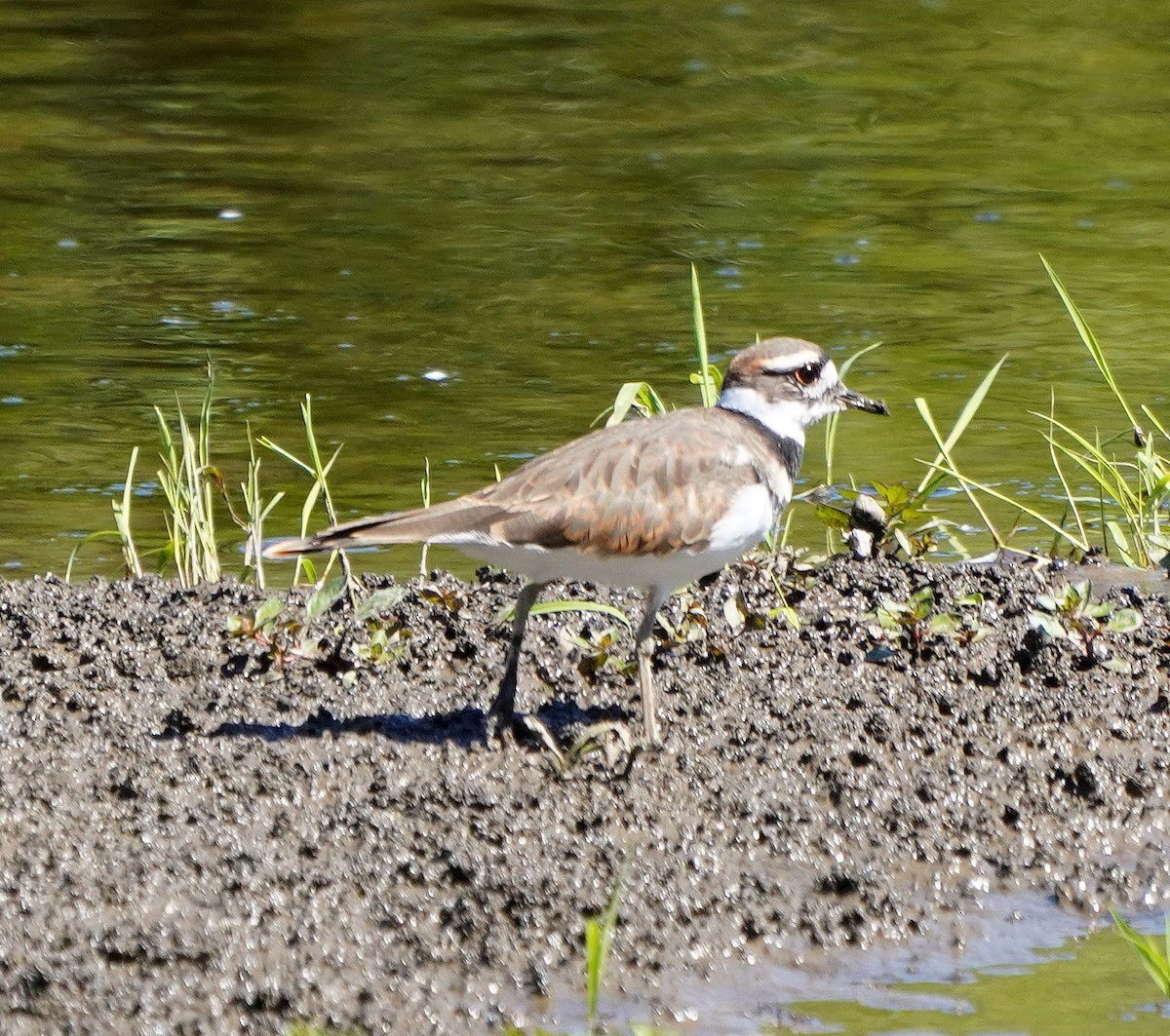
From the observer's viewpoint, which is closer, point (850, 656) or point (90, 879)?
point (90, 879)

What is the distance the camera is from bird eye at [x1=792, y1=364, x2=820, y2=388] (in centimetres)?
603

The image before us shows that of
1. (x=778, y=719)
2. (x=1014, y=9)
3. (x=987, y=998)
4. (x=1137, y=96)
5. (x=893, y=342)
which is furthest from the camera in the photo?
(x=1014, y=9)

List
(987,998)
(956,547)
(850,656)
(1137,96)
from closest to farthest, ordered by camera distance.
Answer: (987,998)
(850,656)
(956,547)
(1137,96)

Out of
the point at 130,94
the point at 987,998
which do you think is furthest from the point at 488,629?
the point at 130,94

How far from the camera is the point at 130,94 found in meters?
16.5

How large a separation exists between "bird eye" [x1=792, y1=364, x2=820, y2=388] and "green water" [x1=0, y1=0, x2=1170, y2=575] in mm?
2272

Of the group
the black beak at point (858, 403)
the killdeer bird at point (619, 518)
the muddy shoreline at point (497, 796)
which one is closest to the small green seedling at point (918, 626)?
the muddy shoreline at point (497, 796)

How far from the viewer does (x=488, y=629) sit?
609 cm

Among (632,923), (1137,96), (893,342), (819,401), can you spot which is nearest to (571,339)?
(893,342)

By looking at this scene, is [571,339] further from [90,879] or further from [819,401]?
[90,879]

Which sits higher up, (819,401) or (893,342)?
(819,401)

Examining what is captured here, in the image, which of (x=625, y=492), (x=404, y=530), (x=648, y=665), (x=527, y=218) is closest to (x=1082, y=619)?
(x=648, y=665)

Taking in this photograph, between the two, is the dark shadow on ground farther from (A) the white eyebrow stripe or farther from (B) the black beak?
(B) the black beak

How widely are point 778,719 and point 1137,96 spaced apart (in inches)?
482
